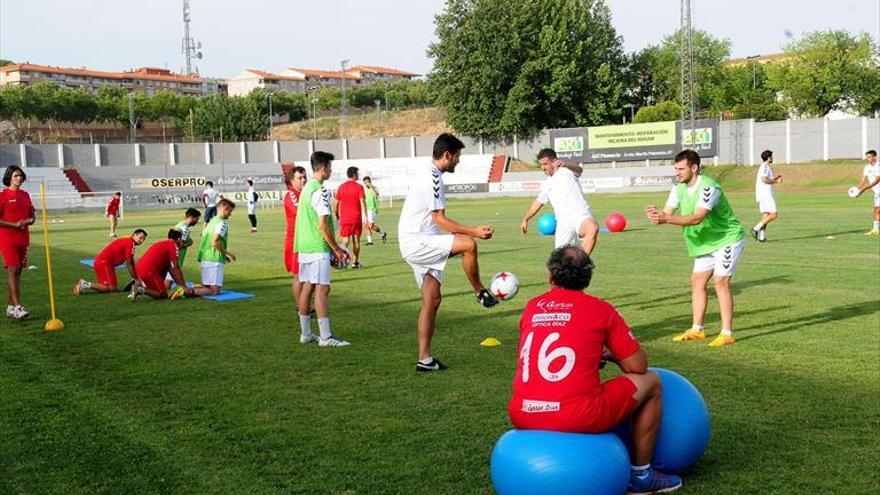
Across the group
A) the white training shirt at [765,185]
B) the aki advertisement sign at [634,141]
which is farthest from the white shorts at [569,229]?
the aki advertisement sign at [634,141]

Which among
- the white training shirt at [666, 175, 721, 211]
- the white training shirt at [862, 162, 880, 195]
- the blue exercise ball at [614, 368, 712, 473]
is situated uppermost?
the white training shirt at [666, 175, 721, 211]

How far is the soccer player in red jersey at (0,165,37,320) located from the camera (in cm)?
1187

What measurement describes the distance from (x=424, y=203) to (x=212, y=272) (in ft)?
24.5

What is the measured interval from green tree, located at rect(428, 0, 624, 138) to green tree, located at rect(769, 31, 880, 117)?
2177 cm

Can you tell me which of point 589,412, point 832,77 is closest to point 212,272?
point 589,412

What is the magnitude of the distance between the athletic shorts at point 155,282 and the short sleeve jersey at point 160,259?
0.04 meters

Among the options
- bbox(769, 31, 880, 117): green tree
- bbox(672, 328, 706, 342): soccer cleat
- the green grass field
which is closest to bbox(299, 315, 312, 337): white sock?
the green grass field

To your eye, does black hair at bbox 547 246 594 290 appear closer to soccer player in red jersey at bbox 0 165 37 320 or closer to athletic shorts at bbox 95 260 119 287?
soccer player in red jersey at bbox 0 165 37 320

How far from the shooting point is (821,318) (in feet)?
34.4

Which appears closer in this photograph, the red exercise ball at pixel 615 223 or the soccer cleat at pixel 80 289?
the red exercise ball at pixel 615 223

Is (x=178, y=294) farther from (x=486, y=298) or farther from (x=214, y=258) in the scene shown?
(x=486, y=298)

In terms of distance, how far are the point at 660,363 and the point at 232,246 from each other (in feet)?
61.9

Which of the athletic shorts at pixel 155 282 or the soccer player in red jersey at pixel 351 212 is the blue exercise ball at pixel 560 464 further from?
the soccer player in red jersey at pixel 351 212

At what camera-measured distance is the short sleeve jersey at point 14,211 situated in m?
11.9
